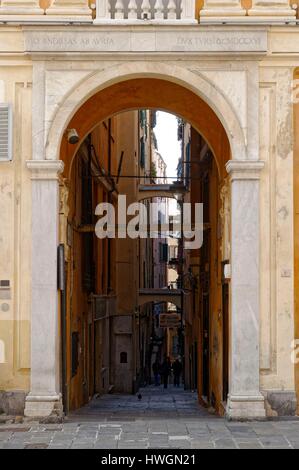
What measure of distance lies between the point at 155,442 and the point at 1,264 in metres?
3.82

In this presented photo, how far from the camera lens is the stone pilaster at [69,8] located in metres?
12.5

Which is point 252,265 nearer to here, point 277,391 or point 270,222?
point 270,222

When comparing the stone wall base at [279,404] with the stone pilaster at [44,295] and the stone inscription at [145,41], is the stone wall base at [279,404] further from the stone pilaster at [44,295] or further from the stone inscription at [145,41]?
the stone inscription at [145,41]

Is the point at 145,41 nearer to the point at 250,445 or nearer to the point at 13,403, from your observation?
the point at 13,403

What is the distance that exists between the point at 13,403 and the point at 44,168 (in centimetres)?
357

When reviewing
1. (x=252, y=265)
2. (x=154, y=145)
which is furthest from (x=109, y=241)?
(x=154, y=145)

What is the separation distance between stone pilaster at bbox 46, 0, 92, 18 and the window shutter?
163cm

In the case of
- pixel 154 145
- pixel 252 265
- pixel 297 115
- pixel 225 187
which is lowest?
pixel 252 265

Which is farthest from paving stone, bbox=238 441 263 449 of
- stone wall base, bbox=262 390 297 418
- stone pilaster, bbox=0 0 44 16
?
stone pilaster, bbox=0 0 44 16

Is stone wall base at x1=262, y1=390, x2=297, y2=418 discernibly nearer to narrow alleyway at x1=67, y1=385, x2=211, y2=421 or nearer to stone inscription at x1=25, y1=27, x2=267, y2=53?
narrow alleyway at x1=67, y1=385, x2=211, y2=421

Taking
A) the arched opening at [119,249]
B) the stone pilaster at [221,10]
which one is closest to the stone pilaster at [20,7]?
the stone pilaster at [221,10]

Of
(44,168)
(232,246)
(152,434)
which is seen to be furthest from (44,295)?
(232,246)

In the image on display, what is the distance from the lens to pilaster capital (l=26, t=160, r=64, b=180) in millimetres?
12352

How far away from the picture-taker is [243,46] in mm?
12430
